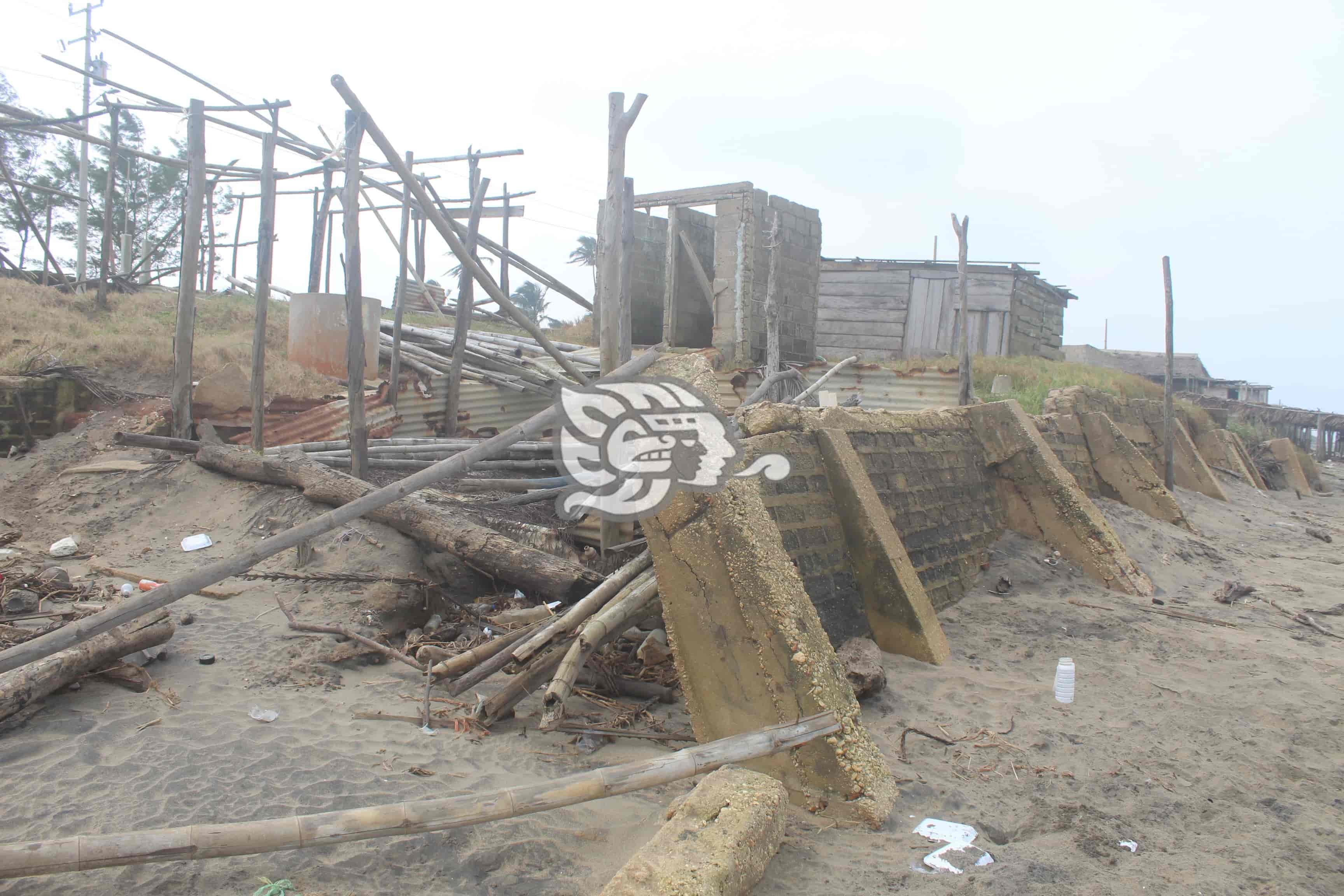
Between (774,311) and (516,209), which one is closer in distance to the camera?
(774,311)

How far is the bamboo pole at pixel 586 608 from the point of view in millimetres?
3816

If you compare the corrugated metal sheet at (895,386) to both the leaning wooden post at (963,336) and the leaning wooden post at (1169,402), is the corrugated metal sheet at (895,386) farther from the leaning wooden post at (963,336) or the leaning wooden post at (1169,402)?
the leaning wooden post at (1169,402)

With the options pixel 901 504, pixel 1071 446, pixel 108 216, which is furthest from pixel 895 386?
pixel 108 216

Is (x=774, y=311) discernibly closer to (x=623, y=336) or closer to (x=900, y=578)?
(x=623, y=336)

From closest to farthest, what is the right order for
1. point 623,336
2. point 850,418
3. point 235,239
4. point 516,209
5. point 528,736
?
point 528,736 → point 850,418 → point 623,336 → point 516,209 → point 235,239

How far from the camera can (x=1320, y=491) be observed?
49.0 feet

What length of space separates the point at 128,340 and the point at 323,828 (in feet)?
31.6

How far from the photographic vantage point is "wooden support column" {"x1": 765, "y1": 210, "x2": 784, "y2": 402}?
1017 centimetres

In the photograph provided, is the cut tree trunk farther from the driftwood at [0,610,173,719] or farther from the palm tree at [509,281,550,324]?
the palm tree at [509,281,550,324]

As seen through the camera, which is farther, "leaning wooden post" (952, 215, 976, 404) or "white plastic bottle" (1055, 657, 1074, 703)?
"leaning wooden post" (952, 215, 976, 404)

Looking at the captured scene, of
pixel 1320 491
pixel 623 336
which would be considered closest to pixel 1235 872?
pixel 623 336

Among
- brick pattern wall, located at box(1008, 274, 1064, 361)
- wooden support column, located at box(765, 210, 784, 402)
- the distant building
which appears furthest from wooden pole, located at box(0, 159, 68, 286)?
the distant building

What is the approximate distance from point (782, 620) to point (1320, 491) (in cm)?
1689

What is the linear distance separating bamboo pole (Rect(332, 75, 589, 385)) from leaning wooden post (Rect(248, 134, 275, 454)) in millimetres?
2921
